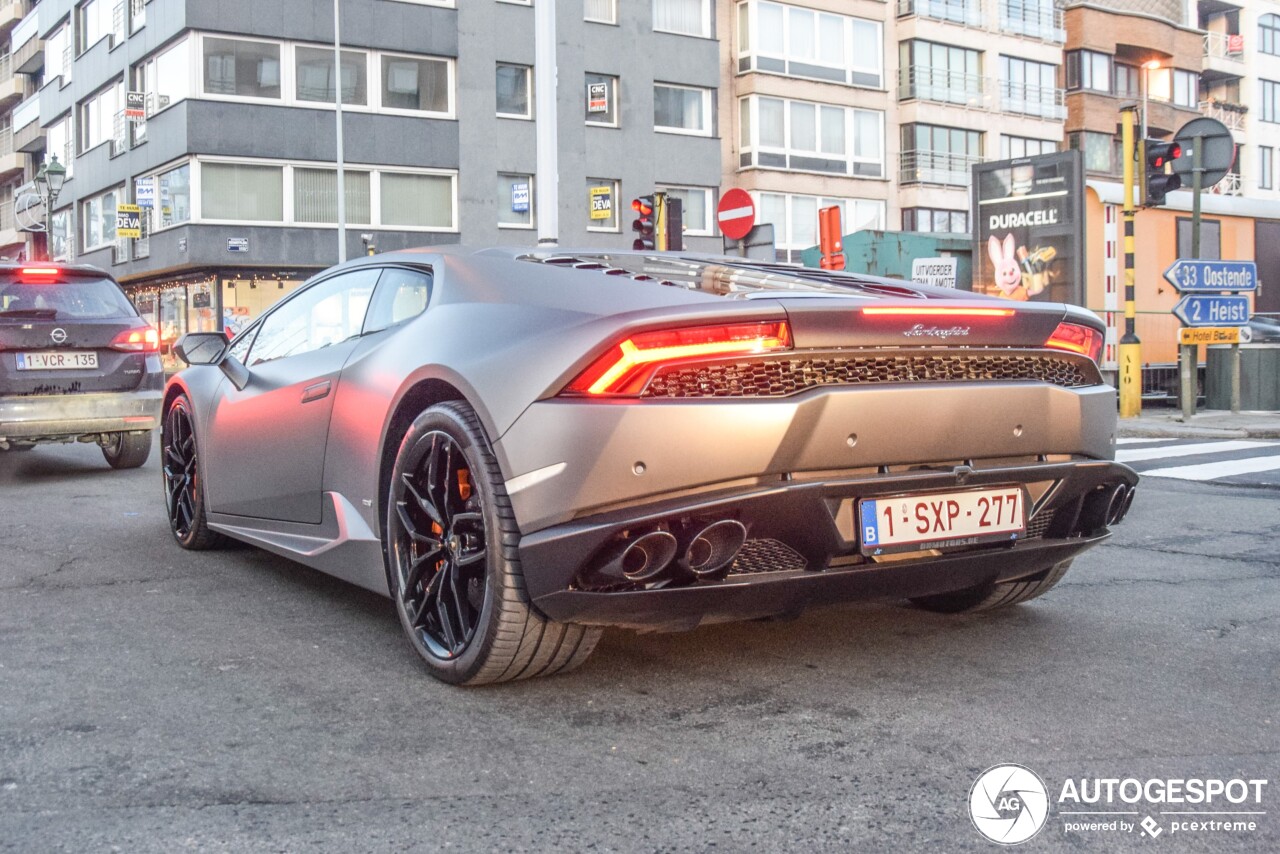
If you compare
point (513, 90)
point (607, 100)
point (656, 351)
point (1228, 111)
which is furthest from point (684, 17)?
point (656, 351)

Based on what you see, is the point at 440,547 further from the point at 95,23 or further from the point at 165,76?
the point at 95,23

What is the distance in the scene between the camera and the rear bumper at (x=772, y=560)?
3.18 meters

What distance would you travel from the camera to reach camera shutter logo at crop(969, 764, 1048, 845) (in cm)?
256

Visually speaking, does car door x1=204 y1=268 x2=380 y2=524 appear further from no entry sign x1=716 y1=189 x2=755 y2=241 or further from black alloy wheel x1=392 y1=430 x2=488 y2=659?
no entry sign x1=716 y1=189 x2=755 y2=241

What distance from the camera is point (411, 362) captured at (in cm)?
386

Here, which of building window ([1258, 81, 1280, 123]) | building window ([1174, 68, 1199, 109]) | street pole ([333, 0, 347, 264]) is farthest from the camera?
building window ([1258, 81, 1280, 123])

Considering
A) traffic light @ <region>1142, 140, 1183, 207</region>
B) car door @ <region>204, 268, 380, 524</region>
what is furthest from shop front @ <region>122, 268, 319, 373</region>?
car door @ <region>204, 268, 380, 524</region>

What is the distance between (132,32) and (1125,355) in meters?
28.9

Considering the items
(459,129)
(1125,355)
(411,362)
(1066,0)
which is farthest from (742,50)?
(411,362)

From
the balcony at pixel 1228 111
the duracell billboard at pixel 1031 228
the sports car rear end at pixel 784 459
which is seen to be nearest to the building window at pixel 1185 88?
the balcony at pixel 1228 111

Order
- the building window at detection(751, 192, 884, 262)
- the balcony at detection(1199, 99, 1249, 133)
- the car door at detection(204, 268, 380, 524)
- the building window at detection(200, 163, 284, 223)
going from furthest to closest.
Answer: the balcony at detection(1199, 99, 1249, 133), the building window at detection(751, 192, 884, 262), the building window at detection(200, 163, 284, 223), the car door at detection(204, 268, 380, 524)

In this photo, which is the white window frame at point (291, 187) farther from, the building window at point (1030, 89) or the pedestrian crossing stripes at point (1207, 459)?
the pedestrian crossing stripes at point (1207, 459)

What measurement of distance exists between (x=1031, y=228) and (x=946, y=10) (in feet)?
97.8

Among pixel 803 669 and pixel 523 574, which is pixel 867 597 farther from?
pixel 523 574
